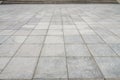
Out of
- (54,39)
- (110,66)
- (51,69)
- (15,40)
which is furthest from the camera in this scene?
(54,39)

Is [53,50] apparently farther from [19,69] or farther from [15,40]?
[15,40]

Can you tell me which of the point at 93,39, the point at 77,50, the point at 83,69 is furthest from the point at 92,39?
the point at 83,69

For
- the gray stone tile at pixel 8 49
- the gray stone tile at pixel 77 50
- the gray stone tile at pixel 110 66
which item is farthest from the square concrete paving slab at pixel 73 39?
the gray stone tile at pixel 8 49

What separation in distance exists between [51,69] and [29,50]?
1.44 metres

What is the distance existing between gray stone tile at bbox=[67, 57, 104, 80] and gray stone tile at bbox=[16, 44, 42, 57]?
3.54ft

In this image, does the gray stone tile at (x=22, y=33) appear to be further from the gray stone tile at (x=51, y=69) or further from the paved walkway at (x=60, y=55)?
the gray stone tile at (x=51, y=69)

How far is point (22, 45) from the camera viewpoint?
5344 mm

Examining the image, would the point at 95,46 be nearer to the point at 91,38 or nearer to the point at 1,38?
the point at 91,38

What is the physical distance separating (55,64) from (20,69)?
0.87 m

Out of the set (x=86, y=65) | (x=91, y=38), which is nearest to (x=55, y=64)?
(x=86, y=65)

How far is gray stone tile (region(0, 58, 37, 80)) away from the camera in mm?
3457

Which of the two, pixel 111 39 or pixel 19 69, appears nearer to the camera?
pixel 19 69

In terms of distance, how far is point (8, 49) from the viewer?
501 centimetres

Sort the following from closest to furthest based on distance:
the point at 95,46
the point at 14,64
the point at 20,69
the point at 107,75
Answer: the point at 107,75 < the point at 20,69 < the point at 14,64 < the point at 95,46
